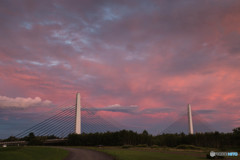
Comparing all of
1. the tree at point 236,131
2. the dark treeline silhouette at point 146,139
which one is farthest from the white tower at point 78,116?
the tree at point 236,131

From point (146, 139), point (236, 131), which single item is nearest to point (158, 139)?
point (146, 139)

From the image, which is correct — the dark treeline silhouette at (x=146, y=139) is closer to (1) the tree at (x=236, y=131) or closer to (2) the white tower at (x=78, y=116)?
(1) the tree at (x=236, y=131)

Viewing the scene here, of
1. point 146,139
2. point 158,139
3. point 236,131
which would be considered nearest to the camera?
point 236,131

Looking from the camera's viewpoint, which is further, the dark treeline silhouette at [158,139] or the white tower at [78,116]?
the dark treeline silhouette at [158,139]

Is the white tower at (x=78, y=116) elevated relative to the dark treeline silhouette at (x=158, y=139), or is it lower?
elevated

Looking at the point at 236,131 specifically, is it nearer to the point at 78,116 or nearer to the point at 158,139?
the point at 158,139

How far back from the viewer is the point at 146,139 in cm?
7388

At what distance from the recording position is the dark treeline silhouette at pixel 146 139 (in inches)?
2464

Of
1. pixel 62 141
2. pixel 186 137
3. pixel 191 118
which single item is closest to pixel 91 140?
pixel 62 141

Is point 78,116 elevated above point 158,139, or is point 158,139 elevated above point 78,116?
point 78,116

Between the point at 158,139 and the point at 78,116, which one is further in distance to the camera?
the point at 158,139

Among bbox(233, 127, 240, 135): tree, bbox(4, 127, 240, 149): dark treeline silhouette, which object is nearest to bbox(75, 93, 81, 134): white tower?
bbox(4, 127, 240, 149): dark treeline silhouette

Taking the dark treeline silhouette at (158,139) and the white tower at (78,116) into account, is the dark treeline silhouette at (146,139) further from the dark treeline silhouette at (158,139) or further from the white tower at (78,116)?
the white tower at (78,116)

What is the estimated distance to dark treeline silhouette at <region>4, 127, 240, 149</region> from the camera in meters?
62.6
